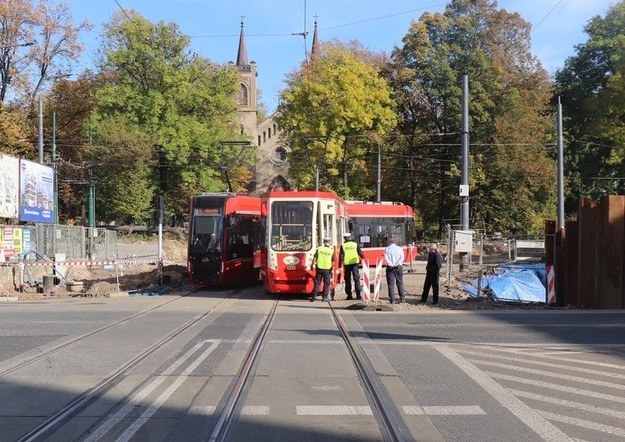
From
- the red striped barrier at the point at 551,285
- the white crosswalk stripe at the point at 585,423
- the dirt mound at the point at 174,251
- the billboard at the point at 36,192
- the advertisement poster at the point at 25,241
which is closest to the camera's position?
the white crosswalk stripe at the point at 585,423

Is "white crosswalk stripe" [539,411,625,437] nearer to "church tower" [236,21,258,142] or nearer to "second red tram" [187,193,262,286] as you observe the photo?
"second red tram" [187,193,262,286]

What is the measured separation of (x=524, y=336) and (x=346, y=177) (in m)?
40.9

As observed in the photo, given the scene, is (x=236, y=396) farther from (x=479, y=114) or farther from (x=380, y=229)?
(x=479, y=114)

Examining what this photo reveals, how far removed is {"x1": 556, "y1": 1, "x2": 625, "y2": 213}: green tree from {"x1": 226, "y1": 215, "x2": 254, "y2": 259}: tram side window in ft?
75.5

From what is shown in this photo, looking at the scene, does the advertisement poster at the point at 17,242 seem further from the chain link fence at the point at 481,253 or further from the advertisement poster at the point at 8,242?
the chain link fence at the point at 481,253

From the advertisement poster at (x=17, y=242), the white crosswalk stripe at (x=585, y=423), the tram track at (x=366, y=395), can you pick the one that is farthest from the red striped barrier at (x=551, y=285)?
the advertisement poster at (x=17, y=242)

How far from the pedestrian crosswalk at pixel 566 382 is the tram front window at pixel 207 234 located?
592 inches

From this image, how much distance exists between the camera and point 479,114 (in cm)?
5119

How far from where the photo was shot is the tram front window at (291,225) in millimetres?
21484

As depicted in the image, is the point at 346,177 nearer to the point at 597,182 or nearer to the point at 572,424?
the point at 597,182

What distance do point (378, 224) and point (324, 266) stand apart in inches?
728

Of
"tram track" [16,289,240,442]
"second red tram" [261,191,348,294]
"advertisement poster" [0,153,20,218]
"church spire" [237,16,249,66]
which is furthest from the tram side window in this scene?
"church spire" [237,16,249,66]

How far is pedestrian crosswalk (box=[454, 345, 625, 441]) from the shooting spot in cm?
701

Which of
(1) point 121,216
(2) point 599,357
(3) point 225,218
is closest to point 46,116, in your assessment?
(1) point 121,216
